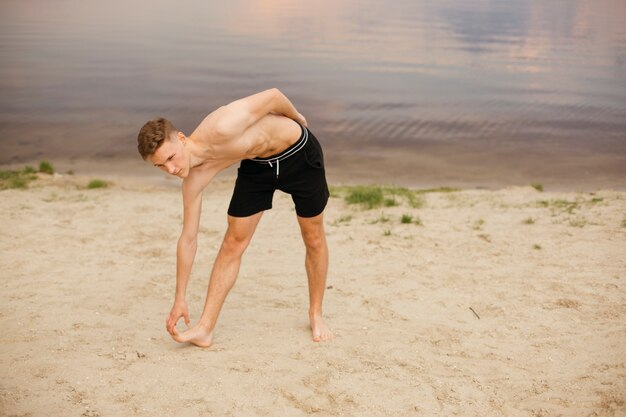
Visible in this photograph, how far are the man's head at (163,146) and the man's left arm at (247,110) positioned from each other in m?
0.26

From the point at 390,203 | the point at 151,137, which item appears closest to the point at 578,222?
the point at 390,203

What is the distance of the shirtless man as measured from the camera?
387 cm

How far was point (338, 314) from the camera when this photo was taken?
5141 millimetres

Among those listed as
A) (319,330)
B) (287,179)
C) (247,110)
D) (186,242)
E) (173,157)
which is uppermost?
(247,110)

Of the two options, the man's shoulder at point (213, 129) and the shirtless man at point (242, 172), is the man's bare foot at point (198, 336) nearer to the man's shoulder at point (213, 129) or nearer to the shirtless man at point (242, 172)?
the shirtless man at point (242, 172)

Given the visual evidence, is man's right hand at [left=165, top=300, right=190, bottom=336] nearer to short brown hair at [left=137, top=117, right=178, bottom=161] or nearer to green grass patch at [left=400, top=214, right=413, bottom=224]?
short brown hair at [left=137, top=117, right=178, bottom=161]

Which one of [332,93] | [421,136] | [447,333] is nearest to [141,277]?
[447,333]

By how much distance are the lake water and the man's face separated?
27.1 ft

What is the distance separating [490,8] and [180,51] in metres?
27.8

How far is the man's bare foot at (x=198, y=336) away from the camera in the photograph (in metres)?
4.41

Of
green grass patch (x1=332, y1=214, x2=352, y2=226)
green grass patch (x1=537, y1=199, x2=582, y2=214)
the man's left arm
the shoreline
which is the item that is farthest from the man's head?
the shoreline

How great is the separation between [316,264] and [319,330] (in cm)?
46

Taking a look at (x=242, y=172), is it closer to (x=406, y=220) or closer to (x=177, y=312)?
(x=177, y=312)

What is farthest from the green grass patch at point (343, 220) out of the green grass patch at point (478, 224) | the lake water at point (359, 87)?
the lake water at point (359, 87)
